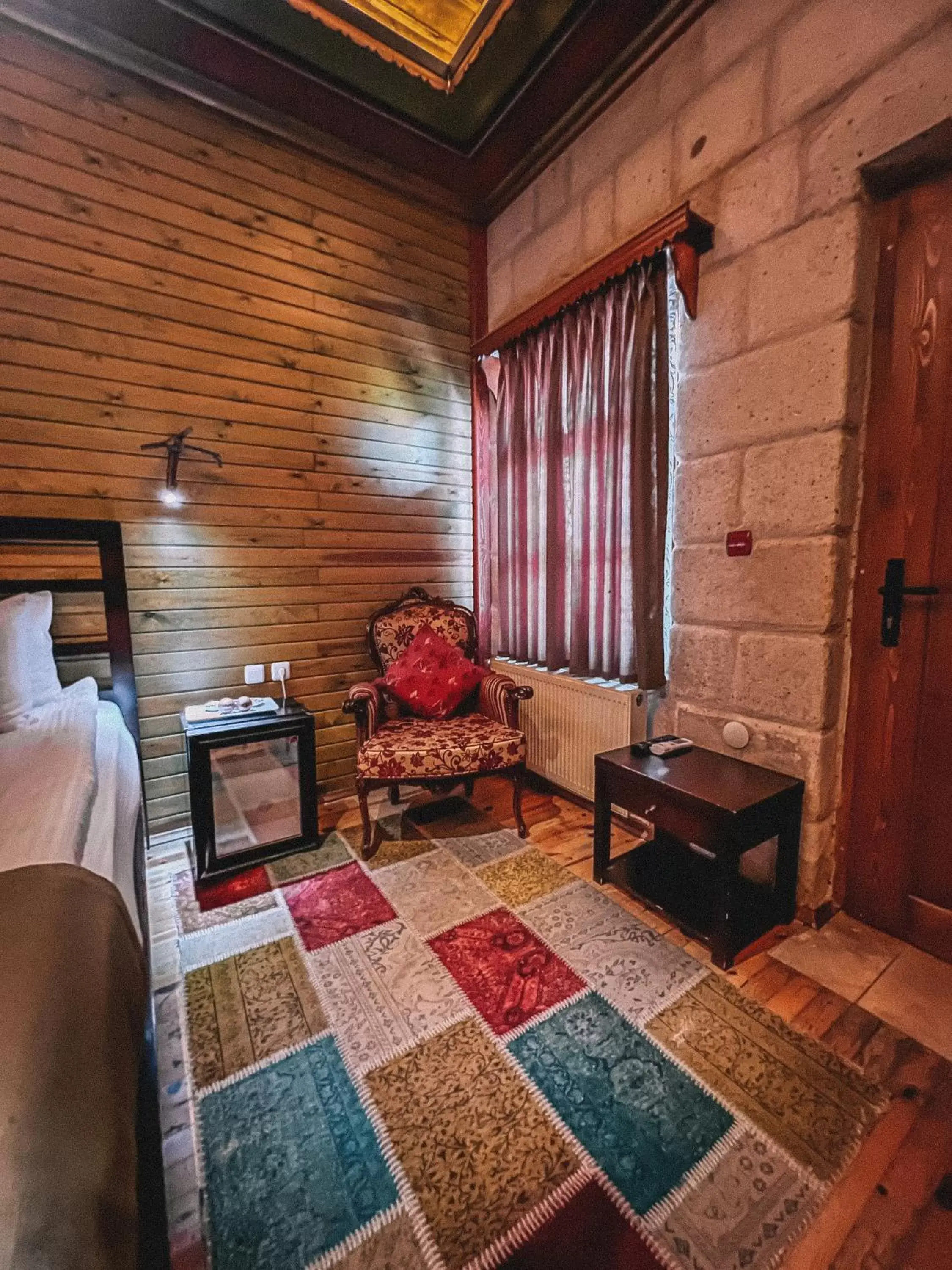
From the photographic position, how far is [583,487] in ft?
8.31

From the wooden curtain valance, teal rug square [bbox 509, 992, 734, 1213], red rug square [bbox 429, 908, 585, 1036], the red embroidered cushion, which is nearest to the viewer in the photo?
teal rug square [bbox 509, 992, 734, 1213]

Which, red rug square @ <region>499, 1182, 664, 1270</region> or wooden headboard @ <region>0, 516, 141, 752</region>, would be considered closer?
red rug square @ <region>499, 1182, 664, 1270</region>

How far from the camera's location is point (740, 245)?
189 centimetres

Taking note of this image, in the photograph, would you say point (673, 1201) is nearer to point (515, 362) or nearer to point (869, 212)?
point (869, 212)

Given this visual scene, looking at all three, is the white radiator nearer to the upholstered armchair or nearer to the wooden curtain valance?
the upholstered armchair

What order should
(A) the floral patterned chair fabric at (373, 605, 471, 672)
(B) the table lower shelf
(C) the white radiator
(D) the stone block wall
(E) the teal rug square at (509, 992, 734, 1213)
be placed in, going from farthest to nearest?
(A) the floral patterned chair fabric at (373, 605, 471, 672) < (C) the white radiator < (B) the table lower shelf < (D) the stone block wall < (E) the teal rug square at (509, 992, 734, 1213)

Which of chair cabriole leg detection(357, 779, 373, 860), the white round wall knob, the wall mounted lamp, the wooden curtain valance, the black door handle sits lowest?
chair cabriole leg detection(357, 779, 373, 860)

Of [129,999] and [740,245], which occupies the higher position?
[740,245]

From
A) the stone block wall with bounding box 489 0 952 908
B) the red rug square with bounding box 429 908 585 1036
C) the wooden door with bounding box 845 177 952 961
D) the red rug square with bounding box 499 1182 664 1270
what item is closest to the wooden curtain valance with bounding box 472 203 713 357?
the stone block wall with bounding box 489 0 952 908

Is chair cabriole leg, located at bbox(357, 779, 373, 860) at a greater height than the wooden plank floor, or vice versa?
Result: chair cabriole leg, located at bbox(357, 779, 373, 860)

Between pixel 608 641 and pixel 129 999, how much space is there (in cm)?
208

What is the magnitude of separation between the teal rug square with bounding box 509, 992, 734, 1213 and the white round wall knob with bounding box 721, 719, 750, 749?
1.02m

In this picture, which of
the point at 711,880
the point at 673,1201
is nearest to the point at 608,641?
the point at 711,880

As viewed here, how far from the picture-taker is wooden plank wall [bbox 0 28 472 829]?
208 cm
